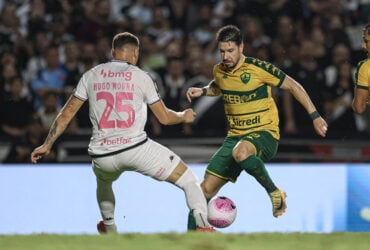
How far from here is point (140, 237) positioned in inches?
281

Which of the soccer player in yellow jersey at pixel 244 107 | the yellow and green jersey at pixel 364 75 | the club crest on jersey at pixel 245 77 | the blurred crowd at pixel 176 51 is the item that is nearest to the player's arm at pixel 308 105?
the soccer player in yellow jersey at pixel 244 107

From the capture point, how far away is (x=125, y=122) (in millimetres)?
7934

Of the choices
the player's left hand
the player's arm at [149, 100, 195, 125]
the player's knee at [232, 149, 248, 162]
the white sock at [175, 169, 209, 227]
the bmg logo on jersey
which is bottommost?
the white sock at [175, 169, 209, 227]

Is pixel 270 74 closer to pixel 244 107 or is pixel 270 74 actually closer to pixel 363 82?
pixel 244 107

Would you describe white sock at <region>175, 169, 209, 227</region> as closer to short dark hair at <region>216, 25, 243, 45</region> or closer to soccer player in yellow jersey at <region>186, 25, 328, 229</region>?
soccer player in yellow jersey at <region>186, 25, 328, 229</region>

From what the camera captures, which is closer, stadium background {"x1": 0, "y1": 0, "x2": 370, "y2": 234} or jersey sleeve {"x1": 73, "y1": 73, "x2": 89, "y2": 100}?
jersey sleeve {"x1": 73, "y1": 73, "x2": 89, "y2": 100}

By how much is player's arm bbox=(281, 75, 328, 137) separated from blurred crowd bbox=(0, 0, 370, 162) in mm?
3045

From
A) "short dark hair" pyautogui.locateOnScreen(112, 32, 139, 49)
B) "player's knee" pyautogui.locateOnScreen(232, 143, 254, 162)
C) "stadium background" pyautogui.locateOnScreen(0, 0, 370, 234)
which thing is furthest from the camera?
"stadium background" pyautogui.locateOnScreen(0, 0, 370, 234)

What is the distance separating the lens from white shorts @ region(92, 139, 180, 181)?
795 centimetres

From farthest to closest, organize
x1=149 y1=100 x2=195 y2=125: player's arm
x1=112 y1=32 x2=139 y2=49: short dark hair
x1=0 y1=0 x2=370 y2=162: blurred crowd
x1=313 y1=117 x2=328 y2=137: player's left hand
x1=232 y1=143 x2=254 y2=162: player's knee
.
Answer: x1=0 y1=0 x2=370 y2=162: blurred crowd, x1=232 y1=143 x2=254 y2=162: player's knee, x1=313 y1=117 x2=328 y2=137: player's left hand, x1=112 y1=32 x2=139 y2=49: short dark hair, x1=149 y1=100 x2=195 y2=125: player's arm

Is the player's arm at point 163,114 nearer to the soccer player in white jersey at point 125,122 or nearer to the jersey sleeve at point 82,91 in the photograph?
the soccer player in white jersey at point 125,122

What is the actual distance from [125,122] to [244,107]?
135cm

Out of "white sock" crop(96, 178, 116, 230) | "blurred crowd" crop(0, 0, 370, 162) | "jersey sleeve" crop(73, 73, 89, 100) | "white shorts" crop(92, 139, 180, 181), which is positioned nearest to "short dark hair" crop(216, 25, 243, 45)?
"white shorts" crop(92, 139, 180, 181)

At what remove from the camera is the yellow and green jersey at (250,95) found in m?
8.72
